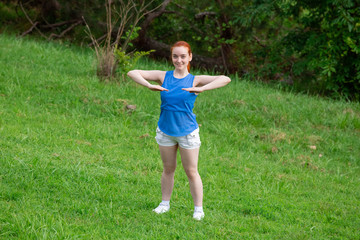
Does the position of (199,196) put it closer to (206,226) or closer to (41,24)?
(206,226)

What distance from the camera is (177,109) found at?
149 inches

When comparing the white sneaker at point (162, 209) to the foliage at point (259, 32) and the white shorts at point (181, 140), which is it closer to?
the white shorts at point (181, 140)

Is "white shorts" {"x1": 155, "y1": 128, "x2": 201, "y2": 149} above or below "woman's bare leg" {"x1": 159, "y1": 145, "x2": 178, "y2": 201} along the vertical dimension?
above

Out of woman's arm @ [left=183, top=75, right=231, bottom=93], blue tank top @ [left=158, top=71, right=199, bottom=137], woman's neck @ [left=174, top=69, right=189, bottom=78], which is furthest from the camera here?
woman's neck @ [left=174, top=69, right=189, bottom=78]

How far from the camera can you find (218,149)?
6656 mm

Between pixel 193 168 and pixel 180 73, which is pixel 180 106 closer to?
pixel 180 73

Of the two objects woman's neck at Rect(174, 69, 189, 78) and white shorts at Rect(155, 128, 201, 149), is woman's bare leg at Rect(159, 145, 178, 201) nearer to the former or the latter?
white shorts at Rect(155, 128, 201, 149)

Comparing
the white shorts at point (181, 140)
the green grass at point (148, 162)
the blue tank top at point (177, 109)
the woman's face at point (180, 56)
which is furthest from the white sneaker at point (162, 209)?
the woman's face at point (180, 56)

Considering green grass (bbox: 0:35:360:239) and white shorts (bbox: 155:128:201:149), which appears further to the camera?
green grass (bbox: 0:35:360:239)

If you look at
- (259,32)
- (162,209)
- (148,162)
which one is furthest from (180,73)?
(259,32)

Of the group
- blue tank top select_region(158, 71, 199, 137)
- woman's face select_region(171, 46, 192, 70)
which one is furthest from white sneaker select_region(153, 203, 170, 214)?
woman's face select_region(171, 46, 192, 70)

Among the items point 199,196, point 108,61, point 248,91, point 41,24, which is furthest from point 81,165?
point 41,24

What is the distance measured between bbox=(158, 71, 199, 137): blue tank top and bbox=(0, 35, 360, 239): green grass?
874mm

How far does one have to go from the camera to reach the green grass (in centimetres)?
400
